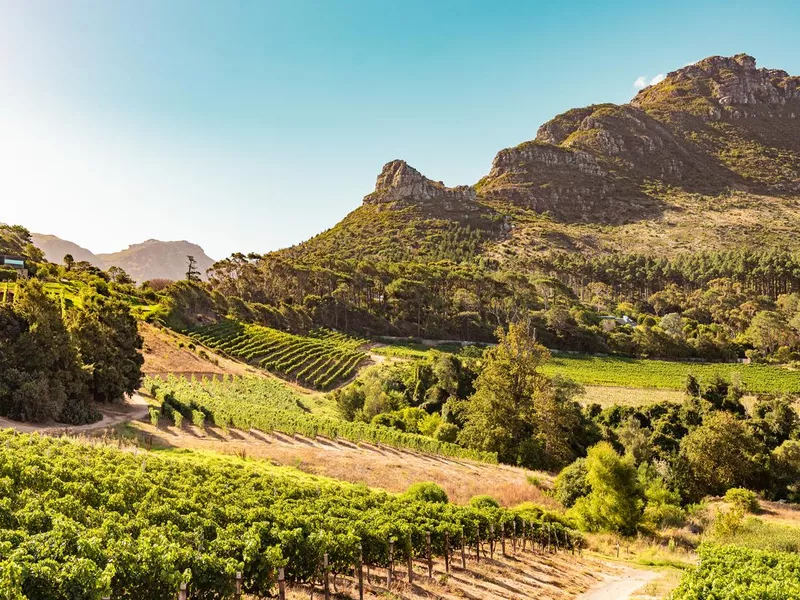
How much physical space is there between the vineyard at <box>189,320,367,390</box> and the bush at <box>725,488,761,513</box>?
4742 cm

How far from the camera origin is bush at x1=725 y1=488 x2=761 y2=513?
29.2 m

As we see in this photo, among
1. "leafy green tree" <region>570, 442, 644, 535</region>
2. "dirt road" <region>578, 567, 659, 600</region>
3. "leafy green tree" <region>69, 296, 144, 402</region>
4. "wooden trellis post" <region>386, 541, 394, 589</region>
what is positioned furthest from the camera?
"leafy green tree" <region>69, 296, 144, 402</region>

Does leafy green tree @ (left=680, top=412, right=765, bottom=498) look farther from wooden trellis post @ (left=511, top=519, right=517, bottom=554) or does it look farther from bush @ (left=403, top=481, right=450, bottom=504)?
bush @ (left=403, top=481, right=450, bottom=504)

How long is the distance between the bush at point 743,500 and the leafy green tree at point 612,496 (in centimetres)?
651

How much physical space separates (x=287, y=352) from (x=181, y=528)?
6117cm

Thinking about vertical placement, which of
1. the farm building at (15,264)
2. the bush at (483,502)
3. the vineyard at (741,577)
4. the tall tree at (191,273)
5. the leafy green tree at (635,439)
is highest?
the tall tree at (191,273)

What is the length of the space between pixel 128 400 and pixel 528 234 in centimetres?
16672

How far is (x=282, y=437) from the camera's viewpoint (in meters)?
38.0

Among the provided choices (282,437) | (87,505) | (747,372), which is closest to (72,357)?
(282,437)

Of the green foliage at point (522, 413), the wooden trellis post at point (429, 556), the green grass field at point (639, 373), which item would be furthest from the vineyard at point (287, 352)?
the wooden trellis post at point (429, 556)

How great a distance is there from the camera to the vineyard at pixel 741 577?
35.9 feet

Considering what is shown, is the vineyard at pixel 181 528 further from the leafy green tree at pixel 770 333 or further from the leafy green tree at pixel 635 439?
the leafy green tree at pixel 770 333

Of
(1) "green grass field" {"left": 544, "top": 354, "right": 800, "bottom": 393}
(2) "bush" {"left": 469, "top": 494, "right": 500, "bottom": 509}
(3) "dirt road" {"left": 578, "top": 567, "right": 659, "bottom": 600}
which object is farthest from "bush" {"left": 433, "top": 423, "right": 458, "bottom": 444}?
(3) "dirt road" {"left": 578, "top": 567, "right": 659, "bottom": 600}

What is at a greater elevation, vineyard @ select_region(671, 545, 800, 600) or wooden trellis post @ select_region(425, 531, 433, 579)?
vineyard @ select_region(671, 545, 800, 600)
